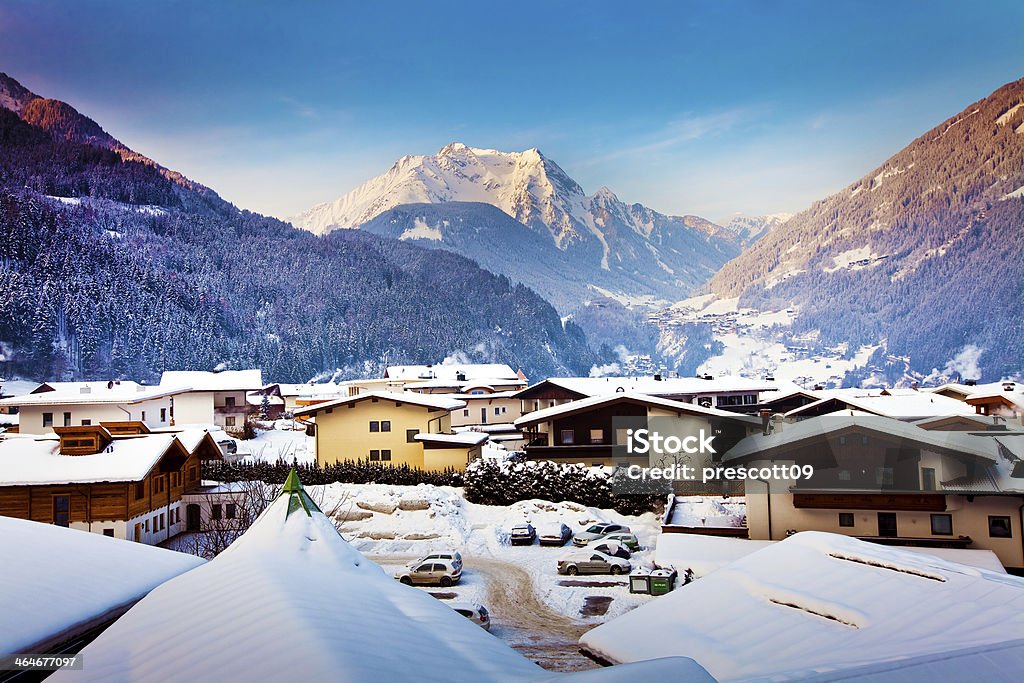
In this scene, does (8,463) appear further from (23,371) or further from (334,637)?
(23,371)

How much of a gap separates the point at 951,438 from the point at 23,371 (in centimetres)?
12384

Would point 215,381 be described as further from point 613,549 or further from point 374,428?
point 613,549

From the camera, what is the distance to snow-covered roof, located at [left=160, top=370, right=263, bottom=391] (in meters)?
58.5

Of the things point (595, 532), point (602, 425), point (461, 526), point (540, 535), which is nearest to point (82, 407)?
point (461, 526)

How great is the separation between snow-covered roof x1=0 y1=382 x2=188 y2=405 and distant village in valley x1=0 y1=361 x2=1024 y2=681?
0.87ft

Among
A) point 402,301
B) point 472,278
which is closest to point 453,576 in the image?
point 402,301

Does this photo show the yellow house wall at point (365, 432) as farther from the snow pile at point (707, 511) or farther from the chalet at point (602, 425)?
the snow pile at point (707, 511)

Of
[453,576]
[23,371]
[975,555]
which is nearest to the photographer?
[975,555]

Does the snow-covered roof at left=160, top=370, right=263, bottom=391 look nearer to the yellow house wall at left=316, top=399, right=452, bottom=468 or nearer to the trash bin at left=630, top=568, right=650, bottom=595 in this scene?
the yellow house wall at left=316, top=399, right=452, bottom=468

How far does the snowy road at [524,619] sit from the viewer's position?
1495 cm

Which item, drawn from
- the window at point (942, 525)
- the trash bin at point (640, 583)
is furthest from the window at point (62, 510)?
the window at point (942, 525)

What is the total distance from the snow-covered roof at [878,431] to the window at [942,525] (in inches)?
70.2

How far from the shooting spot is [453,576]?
2064cm

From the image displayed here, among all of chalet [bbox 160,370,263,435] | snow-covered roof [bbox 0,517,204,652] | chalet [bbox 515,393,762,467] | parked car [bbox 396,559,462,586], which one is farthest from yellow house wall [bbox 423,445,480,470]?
chalet [bbox 160,370,263,435]
